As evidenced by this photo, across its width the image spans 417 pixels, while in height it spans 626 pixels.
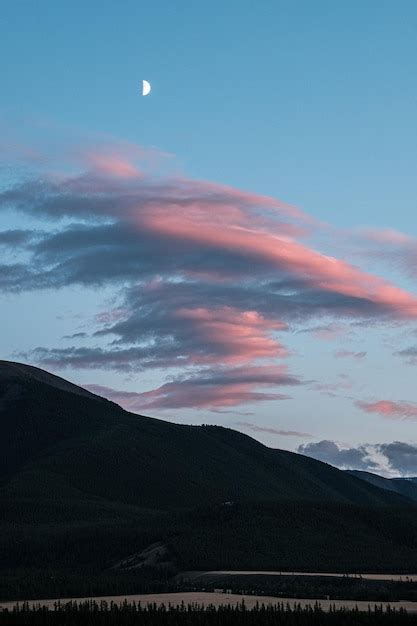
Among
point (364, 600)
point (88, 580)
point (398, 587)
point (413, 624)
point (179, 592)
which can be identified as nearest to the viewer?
point (413, 624)

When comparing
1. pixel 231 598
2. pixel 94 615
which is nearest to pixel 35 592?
pixel 231 598

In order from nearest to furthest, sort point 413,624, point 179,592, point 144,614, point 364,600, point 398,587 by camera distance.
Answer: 1. point 413,624
2. point 144,614
3. point 364,600
4. point 398,587
5. point 179,592

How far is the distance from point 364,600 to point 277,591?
1973 cm

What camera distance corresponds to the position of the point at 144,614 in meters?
137

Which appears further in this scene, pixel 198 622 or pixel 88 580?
pixel 88 580

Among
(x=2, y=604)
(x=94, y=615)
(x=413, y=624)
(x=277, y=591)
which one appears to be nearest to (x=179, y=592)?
(x=277, y=591)

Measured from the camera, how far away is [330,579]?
181875mm

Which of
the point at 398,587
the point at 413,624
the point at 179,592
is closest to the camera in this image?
the point at 413,624

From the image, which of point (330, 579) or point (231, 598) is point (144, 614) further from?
point (330, 579)

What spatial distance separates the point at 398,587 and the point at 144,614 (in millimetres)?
46059

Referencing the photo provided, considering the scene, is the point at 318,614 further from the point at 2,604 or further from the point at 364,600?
the point at 2,604

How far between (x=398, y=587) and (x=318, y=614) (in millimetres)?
39461

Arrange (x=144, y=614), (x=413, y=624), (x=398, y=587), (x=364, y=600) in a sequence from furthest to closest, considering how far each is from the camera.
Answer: (x=398, y=587) → (x=364, y=600) → (x=144, y=614) → (x=413, y=624)

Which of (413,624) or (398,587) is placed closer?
(413,624)
